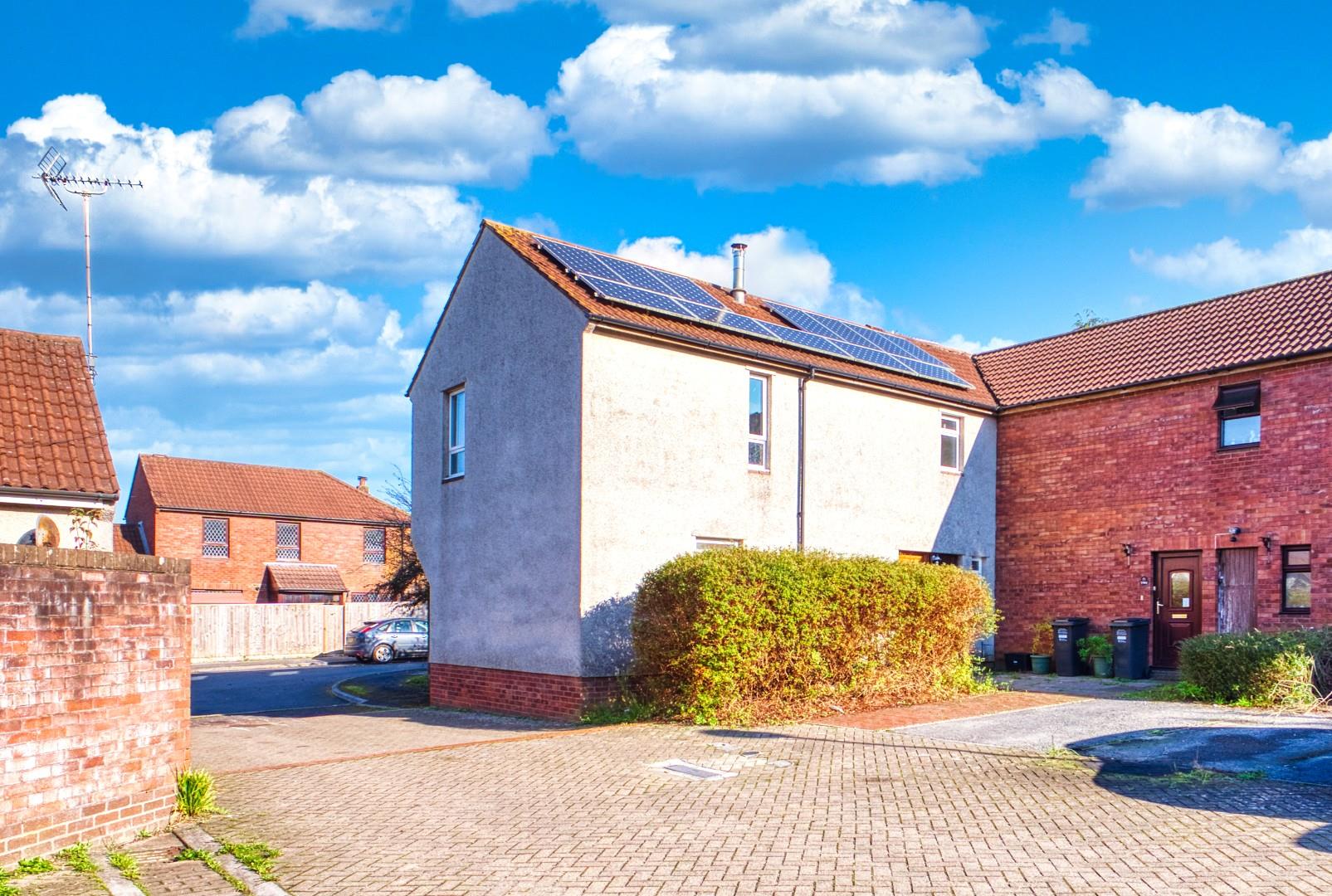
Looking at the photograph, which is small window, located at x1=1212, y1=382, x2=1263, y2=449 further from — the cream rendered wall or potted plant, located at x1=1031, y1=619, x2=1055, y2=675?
the cream rendered wall

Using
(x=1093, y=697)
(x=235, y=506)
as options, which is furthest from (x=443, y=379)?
(x=235, y=506)

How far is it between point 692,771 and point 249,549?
32.5 meters

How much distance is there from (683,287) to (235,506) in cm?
2615

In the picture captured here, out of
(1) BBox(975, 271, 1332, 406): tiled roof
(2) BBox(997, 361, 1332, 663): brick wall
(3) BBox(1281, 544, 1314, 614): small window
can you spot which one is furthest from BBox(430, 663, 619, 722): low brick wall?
(1) BBox(975, 271, 1332, 406): tiled roof

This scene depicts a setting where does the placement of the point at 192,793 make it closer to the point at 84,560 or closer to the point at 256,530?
the point at 84,560

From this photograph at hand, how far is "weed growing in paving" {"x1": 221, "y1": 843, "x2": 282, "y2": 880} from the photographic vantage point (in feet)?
24.2

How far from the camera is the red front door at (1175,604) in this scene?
19.3 metres

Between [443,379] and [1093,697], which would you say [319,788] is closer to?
[443,379]

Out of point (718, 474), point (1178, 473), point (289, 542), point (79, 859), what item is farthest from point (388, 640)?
point (79, 859)

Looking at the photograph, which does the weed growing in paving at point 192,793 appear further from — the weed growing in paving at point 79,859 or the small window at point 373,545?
the small window at point 373,545

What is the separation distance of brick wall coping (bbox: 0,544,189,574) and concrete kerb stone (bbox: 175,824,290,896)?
2.00 m

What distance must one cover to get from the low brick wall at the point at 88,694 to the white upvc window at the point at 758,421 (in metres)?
10.3

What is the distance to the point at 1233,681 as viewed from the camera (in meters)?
15.4

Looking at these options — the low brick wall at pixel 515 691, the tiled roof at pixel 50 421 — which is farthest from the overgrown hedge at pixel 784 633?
the tiled roof at pixel 50 421
